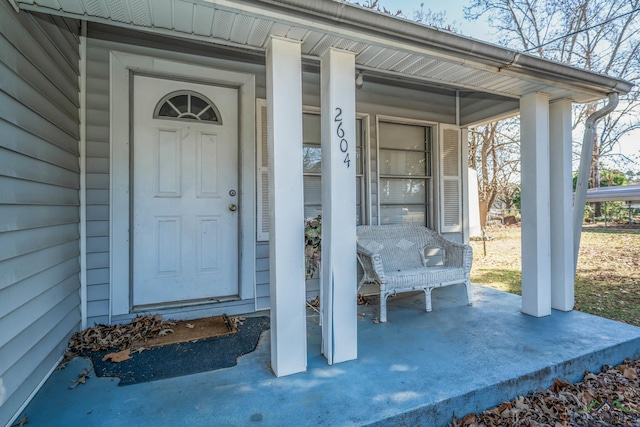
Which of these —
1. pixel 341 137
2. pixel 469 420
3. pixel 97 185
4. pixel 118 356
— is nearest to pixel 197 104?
pixel 97 185

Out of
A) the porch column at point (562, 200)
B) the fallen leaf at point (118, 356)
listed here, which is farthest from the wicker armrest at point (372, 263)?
the fallen leaf at point (118, 356)

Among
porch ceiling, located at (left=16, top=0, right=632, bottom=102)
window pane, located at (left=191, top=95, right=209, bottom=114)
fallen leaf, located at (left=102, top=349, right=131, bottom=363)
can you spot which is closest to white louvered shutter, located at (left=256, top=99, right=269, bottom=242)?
window pane, located at (left=191, top=95, right=209, bottom=114)

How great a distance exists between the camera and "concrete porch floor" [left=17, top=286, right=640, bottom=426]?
164cm

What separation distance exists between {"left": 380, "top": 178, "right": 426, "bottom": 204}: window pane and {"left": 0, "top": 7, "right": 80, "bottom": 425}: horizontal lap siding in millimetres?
2996

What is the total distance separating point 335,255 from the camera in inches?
83.0

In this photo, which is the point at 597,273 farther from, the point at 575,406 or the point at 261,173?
the point at 261,173

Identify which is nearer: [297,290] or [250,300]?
[297,290]

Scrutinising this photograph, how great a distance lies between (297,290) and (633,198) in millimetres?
13602

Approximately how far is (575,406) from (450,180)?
9.26 ft

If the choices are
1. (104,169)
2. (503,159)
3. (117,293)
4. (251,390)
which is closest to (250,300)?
(117,293)

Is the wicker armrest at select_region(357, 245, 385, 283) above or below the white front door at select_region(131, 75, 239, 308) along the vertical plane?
below

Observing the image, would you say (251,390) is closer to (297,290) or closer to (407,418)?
(297,290)

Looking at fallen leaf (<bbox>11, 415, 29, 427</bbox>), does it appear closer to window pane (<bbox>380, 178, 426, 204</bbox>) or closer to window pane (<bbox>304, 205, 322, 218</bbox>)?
window pane (<bbox>304, 205, 322, 218</bbox>)

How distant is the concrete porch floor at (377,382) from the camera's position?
1638mm
